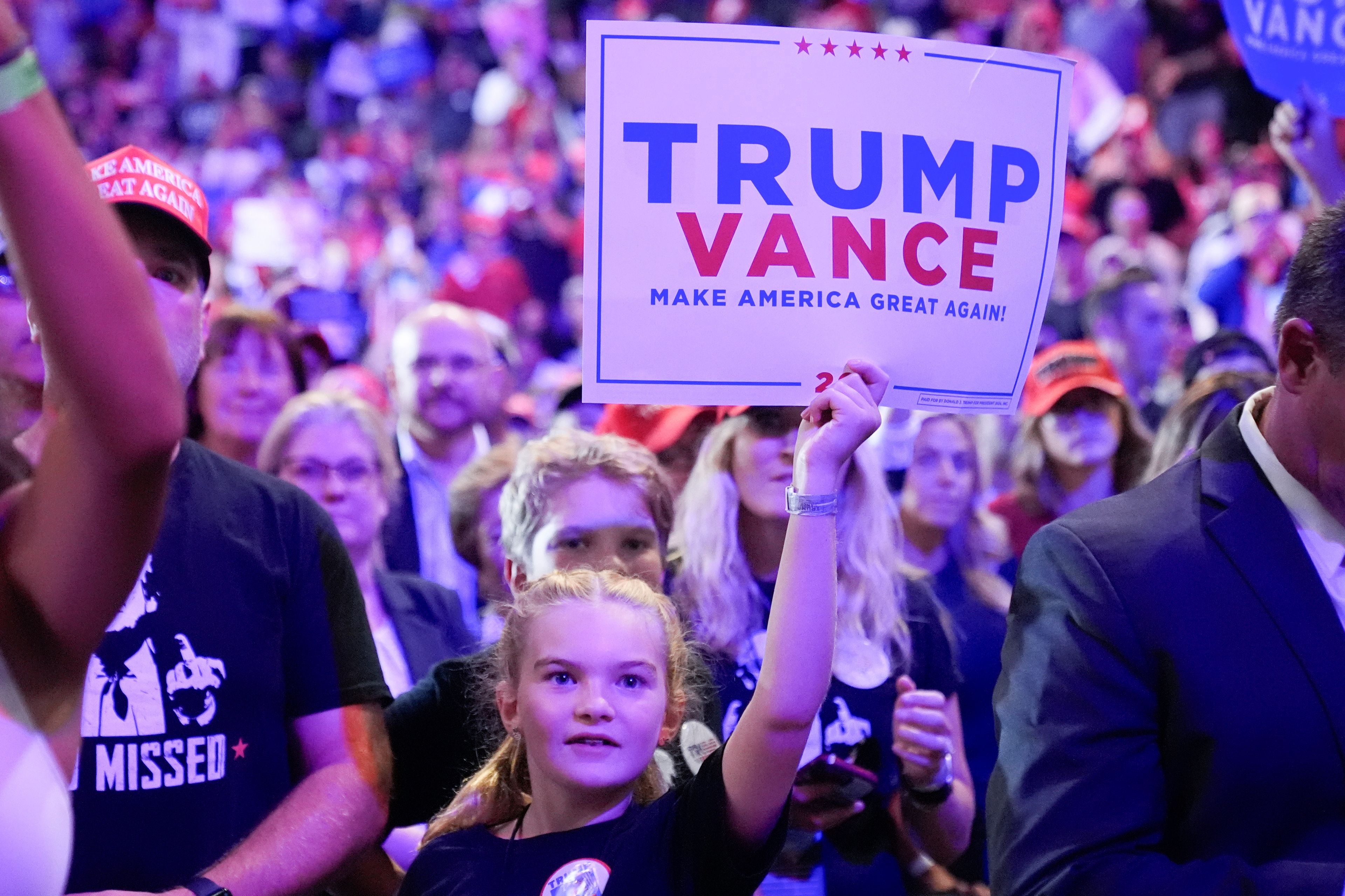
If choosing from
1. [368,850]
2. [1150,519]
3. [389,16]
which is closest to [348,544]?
[368,850]

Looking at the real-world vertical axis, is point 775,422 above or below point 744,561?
above

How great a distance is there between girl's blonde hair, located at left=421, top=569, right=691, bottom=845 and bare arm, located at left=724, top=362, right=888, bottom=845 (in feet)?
0.90

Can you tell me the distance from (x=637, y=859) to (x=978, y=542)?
8.61 ft

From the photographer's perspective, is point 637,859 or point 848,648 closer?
point 637,859

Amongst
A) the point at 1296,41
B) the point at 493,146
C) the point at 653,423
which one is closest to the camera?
the point at 1296,41

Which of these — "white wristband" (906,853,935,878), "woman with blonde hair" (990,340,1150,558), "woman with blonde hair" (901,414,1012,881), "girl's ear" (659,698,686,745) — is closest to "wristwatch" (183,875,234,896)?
"girl's ear" (659,698,686,745)

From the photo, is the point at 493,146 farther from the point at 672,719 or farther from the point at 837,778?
the point at 672,719

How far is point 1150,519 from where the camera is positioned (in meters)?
1.85

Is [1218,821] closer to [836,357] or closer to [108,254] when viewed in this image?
[836,357]

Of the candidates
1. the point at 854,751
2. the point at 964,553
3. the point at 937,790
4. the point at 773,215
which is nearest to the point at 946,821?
the point at 937,790

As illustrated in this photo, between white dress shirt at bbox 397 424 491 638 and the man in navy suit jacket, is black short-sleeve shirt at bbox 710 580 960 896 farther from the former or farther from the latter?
white dress shirt at bbox 397 424 491 638

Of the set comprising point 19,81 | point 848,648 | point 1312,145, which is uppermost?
point 1312,145

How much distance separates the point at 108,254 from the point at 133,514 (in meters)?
0.21

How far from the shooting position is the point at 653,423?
3.88m
